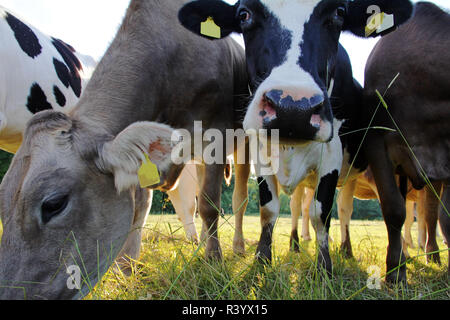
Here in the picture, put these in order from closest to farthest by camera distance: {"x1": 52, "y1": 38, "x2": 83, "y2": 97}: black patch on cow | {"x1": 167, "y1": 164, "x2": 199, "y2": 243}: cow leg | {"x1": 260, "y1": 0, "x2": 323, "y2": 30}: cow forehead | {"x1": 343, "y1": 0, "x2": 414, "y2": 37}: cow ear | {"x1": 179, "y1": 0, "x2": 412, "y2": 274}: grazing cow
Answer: {"x1": 179, "y1": 0, "x2": 412, "y2": 274}: grazing cow, {"x1": 260, "y1": 0, "x2": 323, "y2": 30}: cow forehead, {"x1": 343, "y1": 0, "x2": 414, "y2": 37}: cow ear, {"x1": 52, "y1": 38, "x2": 83, "y2": 97}: black patch on cow, {"x1": 167, "y1": 164, "x2": 199, "y2": 243}: cow leg

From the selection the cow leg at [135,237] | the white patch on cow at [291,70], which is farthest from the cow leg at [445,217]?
the cow leg at [135,237]

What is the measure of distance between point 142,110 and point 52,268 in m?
1.30

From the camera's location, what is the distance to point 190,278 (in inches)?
91.0

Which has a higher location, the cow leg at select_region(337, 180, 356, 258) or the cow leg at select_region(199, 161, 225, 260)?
the cow leg at select_region(199, 161, 225, 260)

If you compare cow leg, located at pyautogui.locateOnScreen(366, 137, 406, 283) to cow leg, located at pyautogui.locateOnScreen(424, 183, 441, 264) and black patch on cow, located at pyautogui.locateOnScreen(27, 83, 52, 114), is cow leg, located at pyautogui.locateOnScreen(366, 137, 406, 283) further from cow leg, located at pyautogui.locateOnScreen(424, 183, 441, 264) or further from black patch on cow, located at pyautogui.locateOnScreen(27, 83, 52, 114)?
black patch on cow, located at pyautogui.locateOnScreen(27, 83, 52, 114)

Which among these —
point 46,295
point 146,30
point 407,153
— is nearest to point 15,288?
point 46,295

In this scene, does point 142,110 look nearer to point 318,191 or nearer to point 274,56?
point 274,56

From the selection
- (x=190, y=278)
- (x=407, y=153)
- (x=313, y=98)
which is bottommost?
(x=190, y=278)

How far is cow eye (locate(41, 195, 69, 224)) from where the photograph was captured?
2.15m

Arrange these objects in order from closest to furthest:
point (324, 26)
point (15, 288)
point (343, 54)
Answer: point (15, 288) < point (324, 26) < point (343, 54)

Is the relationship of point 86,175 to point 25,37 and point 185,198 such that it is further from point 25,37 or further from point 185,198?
point 185,198

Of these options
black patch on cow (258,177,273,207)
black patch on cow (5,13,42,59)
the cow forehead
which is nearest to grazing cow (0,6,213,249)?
black patch on cow (5,13,42,59)

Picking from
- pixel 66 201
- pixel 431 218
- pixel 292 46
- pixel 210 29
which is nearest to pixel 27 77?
pixel 210 29

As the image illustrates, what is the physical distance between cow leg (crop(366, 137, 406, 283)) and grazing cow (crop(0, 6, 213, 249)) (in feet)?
5.80
